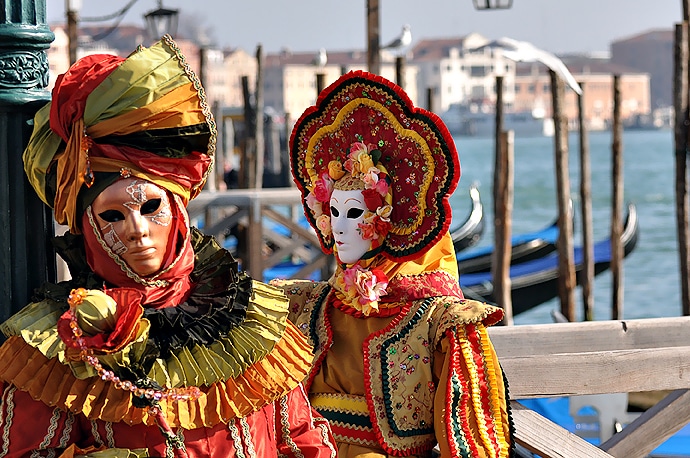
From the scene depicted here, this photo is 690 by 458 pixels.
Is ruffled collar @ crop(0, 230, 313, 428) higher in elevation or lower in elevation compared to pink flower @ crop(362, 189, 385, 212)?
lower

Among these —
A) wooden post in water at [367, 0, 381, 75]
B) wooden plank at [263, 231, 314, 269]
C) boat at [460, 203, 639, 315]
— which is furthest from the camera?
boat at [460, 203, 639, 315]

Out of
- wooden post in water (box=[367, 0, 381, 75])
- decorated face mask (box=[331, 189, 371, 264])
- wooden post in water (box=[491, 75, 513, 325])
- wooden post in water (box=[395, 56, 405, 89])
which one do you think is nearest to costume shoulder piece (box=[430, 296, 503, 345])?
decorated face mask (box=[331, 189, 371, 264])

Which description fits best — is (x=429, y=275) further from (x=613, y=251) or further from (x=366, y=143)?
(x=613, y=251)

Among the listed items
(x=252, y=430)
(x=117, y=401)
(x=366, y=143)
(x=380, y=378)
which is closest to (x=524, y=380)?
(x=380, y=378)

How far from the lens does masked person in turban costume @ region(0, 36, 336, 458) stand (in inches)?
64.0

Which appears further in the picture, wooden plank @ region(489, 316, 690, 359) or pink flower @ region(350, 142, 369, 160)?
pink flower @ region(350, 142, 369, 160)

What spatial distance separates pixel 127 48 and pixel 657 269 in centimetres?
5390

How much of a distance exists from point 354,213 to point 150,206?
1.24 metres

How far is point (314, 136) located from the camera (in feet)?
10.1

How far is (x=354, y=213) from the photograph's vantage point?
115 inches

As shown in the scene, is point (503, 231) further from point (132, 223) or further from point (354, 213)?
point (132, 223)

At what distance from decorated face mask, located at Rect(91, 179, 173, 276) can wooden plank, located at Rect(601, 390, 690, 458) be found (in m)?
1.35

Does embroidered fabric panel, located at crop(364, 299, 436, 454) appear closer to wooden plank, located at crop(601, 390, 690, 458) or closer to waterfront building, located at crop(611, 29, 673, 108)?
wooden plank, located at crop(601, 390, 690, 458)

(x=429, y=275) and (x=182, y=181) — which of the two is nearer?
(x=182, y=181)
